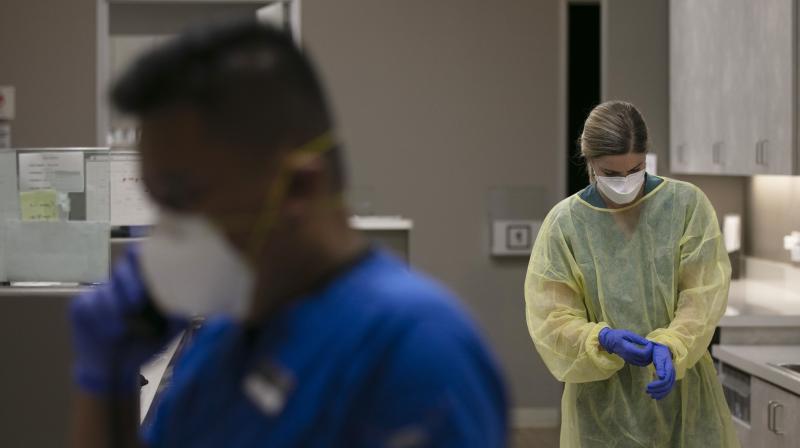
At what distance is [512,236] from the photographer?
5781 millimetres

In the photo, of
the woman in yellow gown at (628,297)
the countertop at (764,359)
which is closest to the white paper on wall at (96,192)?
the woman in yellow gown at (628,297)

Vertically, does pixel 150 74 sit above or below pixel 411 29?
below

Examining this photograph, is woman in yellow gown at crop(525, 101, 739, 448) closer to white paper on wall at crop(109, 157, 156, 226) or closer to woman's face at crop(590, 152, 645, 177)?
woman's face at crop(590, 152, 645, 177)

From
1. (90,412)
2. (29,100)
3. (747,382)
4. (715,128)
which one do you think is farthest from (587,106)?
(90,412)

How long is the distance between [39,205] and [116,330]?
2041 millimetres

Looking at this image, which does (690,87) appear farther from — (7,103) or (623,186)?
(7,103)

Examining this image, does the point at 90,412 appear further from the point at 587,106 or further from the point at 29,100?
the point at 587,106

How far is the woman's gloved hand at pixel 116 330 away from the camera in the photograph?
38.5 inches

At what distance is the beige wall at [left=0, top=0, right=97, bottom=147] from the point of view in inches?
224

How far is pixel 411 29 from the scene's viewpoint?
5.74 meters

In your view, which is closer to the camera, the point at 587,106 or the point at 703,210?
the point at 703,210

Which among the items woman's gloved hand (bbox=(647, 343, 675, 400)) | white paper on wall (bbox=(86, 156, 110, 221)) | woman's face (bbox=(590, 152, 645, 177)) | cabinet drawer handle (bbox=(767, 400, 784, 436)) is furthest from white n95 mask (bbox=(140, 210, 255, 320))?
cabinet drawer handle (bbox=(767, 400, 784, 436))

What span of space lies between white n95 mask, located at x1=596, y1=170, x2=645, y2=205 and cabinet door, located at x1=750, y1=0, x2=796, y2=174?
117 centimetres

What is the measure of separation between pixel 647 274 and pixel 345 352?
5.78 ft
